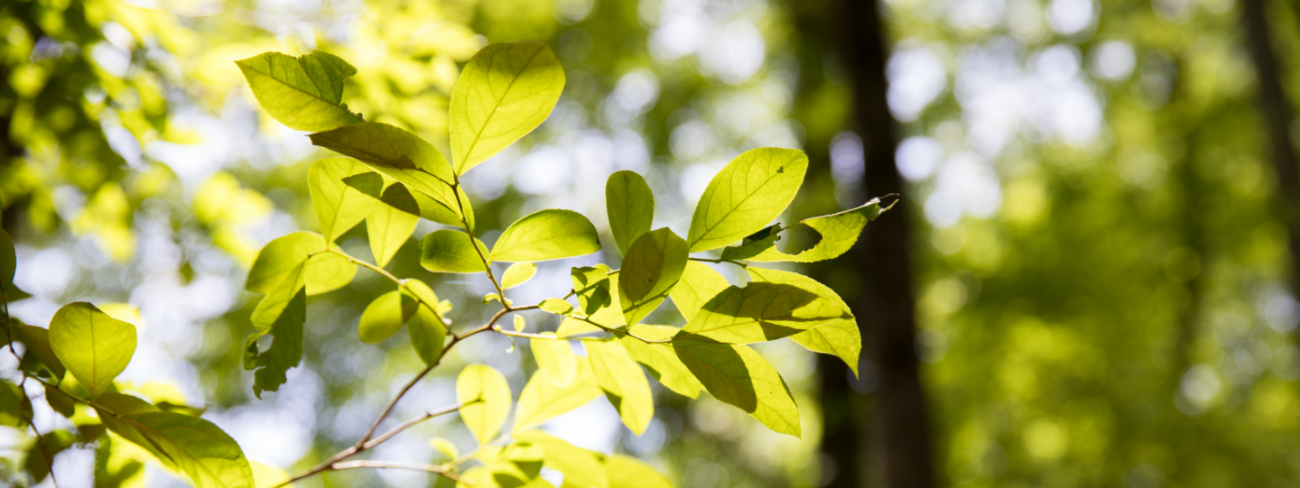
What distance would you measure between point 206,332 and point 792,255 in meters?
6.48

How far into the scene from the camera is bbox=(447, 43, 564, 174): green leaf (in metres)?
0.40

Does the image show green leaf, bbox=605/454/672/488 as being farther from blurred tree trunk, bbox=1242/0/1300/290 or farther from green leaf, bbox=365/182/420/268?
blurred tree trunk, bbox=1242/0/1300/290


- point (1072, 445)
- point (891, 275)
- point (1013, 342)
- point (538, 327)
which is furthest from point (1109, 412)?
point (538, 327)

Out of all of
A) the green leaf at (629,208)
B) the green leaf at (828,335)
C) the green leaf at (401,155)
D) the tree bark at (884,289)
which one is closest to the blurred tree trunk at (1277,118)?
the tree bark at (884,289)

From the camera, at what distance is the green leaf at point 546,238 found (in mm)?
451

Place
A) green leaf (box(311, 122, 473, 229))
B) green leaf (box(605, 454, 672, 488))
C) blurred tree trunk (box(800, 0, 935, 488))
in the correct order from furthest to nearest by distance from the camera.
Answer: blurred tree trunk (box(800, 0, 935, 488)) → green leaf (box(605, 454, 672, 488)) → green leaf (box(311, 122, 473, 229))

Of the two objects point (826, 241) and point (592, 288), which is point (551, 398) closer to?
point (592, 288)

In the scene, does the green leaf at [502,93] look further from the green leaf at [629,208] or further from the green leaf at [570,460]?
the green leaf at [570,460]

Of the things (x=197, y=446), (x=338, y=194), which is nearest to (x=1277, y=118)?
(x=338, y=194)

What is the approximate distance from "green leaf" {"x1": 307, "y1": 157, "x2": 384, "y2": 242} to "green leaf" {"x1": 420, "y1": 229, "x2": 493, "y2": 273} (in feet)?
0.16

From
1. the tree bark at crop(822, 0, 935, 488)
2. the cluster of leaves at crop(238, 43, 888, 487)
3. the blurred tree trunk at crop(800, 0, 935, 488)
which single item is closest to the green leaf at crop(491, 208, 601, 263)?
the cluster of leaves at crop(238, 43, 888, 487)

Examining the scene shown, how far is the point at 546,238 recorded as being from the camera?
1.48ft

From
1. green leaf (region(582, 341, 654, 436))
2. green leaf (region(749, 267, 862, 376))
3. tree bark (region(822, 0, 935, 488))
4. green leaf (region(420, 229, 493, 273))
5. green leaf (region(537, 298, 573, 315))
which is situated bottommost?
tree bark (region(822, 0, 935, 488))

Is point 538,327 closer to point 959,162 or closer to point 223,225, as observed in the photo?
point 223,225
